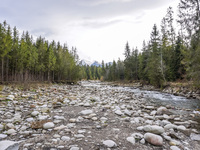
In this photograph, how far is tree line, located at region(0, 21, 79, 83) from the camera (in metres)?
18.3

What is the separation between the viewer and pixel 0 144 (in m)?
1.69

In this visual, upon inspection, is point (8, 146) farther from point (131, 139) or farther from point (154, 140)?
point (154, 140)

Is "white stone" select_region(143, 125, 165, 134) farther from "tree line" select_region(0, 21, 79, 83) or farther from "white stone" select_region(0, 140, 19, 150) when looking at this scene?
"tree line" select_region(0, 21, 79, 83)

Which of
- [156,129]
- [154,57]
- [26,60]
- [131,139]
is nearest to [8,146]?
[131,139]

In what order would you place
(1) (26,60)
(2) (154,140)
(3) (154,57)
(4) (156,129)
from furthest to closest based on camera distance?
(1) (26,60) → (3) (154,57) → (4) (156,129) → (2) (154,140)

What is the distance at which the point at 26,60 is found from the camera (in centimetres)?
2386

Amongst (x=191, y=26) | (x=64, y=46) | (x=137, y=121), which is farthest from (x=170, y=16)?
(x=64, y=46)

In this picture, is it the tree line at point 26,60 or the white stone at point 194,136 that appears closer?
the white stone at point 194,136

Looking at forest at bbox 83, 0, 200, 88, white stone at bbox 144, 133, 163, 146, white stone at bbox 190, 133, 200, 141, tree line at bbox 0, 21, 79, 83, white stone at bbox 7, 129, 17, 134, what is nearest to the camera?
white stone at bbox 144, 133, 163, 146

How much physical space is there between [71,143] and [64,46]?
4319 cm

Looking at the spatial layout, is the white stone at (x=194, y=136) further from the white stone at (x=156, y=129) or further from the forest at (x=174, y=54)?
the forest at (x=174, y=54)

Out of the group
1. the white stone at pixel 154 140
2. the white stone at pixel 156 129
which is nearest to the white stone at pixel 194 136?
the white stone at pixel 156 129

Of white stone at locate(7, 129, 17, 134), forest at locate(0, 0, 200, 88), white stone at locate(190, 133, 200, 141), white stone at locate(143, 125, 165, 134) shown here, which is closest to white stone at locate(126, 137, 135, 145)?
white stone at locate(143, 125, 165, 134)

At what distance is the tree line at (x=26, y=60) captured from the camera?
1830 cm
